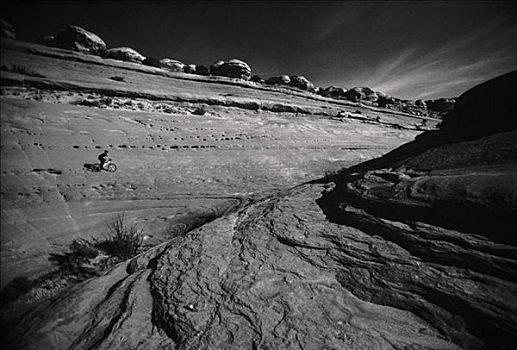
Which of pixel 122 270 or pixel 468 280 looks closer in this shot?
pixel 468 280

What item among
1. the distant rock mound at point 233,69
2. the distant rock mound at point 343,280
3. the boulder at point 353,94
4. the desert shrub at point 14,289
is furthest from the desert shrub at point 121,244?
the boulder at point 353,94

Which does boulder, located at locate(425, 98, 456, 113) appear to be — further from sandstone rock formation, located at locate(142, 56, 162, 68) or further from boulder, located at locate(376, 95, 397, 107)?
sandstone rock formation, located at locate(142, 56, 162, 68)

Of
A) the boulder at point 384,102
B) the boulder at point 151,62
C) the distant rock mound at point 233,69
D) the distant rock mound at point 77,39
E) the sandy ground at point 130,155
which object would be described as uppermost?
the distant rock mound at point 77,39

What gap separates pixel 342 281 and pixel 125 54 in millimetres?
39999

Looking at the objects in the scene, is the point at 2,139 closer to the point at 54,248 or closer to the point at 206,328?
the point at 54,248

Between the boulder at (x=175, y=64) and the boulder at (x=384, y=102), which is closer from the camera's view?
the boulder at (x=175, y=64)

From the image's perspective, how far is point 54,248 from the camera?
516 cm

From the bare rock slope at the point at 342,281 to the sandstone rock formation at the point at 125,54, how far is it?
35674 millimetres

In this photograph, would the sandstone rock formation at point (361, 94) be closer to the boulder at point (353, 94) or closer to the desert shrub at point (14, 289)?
the boulder at point (353, 94)

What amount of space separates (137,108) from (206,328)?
54.5ft

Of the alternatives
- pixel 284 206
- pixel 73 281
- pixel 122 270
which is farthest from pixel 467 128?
pixel 73 281

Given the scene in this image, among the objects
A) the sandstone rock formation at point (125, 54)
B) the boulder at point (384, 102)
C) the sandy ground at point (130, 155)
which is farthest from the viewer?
the boulder at point (384, 102)

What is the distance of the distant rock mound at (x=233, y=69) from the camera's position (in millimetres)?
42175

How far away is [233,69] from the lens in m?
42.4
